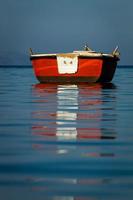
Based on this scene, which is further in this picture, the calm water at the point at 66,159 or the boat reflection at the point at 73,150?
the boat reflection at the point at 73,150

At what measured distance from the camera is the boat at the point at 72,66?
5875 centimetres

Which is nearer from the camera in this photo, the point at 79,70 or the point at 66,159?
the point at 66,159

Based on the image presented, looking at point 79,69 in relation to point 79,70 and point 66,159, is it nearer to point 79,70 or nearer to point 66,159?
point 79,70

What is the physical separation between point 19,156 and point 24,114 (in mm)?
9990

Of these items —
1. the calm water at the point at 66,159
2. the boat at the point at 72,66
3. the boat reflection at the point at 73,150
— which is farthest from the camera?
the boat at the point at 72,66

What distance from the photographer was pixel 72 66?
59656 mm

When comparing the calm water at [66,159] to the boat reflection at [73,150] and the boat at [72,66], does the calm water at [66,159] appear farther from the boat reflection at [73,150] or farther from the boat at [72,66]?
the boat at [72,66]

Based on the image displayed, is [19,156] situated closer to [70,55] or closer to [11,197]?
[11,197]

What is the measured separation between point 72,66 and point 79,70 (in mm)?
771

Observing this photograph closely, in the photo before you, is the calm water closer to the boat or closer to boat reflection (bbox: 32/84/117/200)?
boat reflection (bbox: 32/84/117/200)

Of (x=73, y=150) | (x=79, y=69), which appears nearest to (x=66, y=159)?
(x=73, y=150)

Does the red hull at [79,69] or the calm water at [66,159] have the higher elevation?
the red hull at [79,69]

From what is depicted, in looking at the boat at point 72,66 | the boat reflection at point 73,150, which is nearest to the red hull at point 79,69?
the boat at point 72,66

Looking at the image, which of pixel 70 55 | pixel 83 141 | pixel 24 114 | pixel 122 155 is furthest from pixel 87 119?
pixel 70 55
